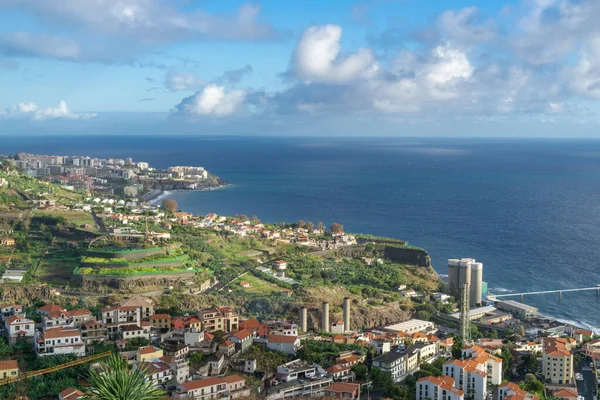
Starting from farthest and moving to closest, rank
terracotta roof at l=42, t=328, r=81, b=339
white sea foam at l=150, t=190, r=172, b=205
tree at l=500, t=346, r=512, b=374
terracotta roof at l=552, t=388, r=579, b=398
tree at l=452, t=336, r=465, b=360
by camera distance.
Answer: white sea foam at l=150, t=190, r=172, b=205 → tree at l=452, t=336, r=465, b=360 → tree at l=500, t=346, r=512, b=374 → terracotta roof at l=42, t=328, r=81, b=339 → terracotta roof at l=552, t=388, r=579, b=398

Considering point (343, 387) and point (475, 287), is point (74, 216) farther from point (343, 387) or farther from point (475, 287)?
point (343, 387)

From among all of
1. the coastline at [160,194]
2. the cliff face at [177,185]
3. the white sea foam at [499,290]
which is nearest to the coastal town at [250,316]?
the white sea foam at [499,290]

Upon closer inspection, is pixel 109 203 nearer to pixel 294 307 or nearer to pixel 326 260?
pixel 326 260

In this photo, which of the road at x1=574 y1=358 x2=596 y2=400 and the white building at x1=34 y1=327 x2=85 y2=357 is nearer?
the white building at x1=34 y1=327 x2=85 y2=357

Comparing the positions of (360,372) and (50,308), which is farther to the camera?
(50,308)

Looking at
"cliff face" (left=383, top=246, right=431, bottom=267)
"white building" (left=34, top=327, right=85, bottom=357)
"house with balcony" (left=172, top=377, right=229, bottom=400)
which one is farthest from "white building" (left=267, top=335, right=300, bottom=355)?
"cliff face" (left=383, top=246, right=431, bottom=267)

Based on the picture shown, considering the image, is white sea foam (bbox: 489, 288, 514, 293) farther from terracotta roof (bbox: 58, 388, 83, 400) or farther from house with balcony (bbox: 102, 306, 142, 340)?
terracotta roof (bbox: 58, 388, 83, 400)

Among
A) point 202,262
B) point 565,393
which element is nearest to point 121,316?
point 202,262

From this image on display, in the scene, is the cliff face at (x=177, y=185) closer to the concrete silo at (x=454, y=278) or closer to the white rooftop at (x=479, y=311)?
the concrete silo at (x=454, y=278)
